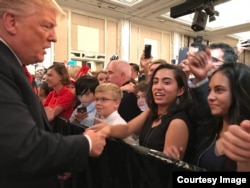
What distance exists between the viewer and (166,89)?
5.47ft

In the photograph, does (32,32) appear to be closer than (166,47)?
Yes

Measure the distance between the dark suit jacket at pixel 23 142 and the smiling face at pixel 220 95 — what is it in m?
0.78

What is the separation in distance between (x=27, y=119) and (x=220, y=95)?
0.99 m

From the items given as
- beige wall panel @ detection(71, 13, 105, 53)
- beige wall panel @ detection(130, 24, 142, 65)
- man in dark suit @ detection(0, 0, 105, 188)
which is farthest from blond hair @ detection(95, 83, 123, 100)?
beige wall panel @ detection(130, 24, 142, 65)

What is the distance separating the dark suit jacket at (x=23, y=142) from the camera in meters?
0.75

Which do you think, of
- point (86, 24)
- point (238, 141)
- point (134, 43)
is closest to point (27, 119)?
point (238, 141)

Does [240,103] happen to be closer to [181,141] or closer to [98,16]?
[181,141]

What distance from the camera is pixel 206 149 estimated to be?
1338mm

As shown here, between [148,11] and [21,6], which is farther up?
[148,11]

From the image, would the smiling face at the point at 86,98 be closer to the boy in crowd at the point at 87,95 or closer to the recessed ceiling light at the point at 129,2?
the boy in crowd at the point at 87,95

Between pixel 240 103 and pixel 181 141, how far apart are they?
1.17 feet

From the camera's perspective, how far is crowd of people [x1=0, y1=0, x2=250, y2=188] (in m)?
0.77

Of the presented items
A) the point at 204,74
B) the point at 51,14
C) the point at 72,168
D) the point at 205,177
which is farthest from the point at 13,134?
the point at 204,74

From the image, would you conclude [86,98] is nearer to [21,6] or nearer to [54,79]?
[54,79]
